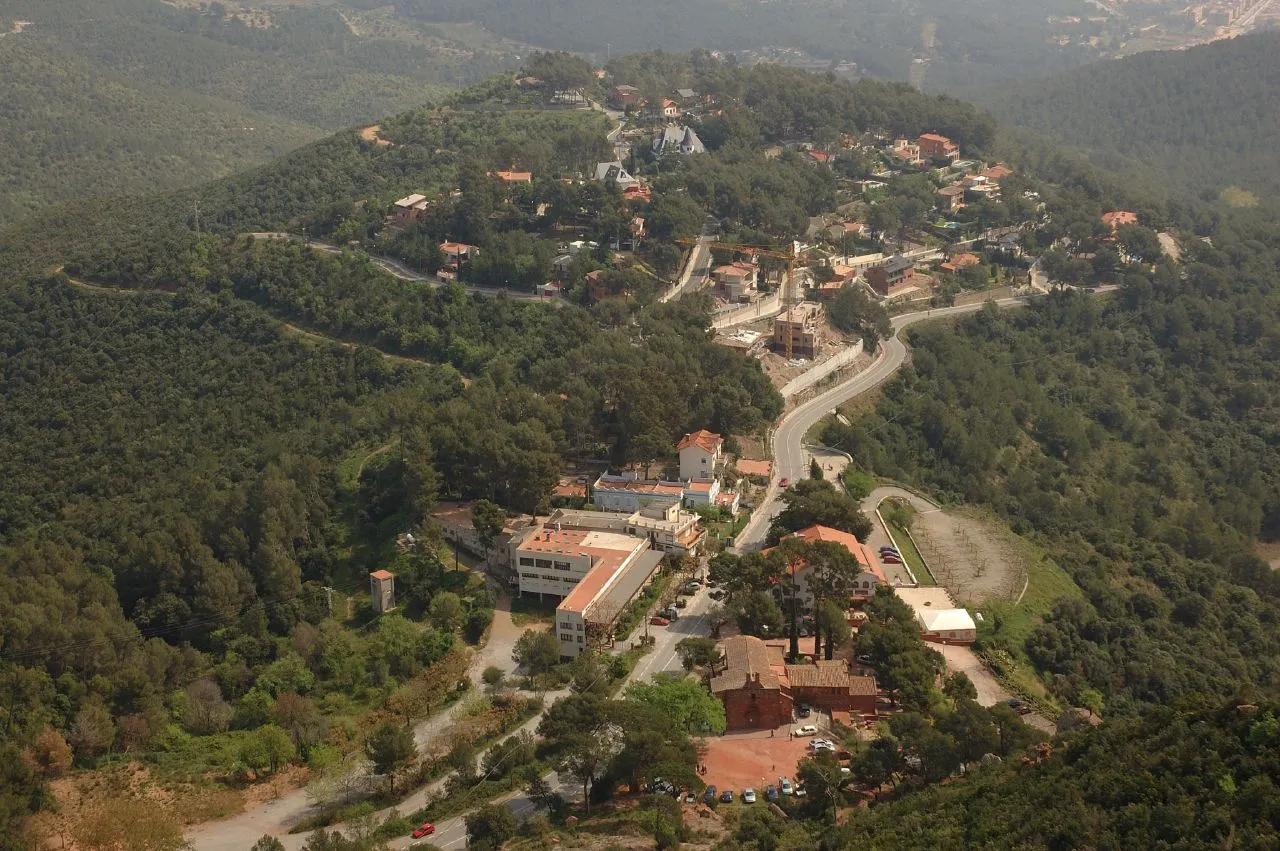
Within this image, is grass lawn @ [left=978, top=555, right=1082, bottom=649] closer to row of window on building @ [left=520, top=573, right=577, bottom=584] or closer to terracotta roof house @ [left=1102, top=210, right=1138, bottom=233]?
row of window on building @ [left=520, top=573, right=577, bottom=584]

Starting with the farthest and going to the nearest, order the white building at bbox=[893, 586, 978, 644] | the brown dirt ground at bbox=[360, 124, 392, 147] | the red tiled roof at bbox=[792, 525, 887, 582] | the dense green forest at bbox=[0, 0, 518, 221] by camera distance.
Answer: the dense green forest at bbox=[0, 0, 518, 221]
the brown dirt ground at bbox=[360, 124, 392, 147]
the red tiled roof at bbox=[792, 525, 887, 582]
the white building at bbox=[893, 586, 978, 644]

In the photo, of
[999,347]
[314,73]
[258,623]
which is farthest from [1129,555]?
[314,73]

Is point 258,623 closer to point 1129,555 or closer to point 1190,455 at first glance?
point 1129,555

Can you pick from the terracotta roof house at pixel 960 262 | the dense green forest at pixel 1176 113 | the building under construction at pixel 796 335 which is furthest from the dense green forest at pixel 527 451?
the dense green forest at pixel 1176 113

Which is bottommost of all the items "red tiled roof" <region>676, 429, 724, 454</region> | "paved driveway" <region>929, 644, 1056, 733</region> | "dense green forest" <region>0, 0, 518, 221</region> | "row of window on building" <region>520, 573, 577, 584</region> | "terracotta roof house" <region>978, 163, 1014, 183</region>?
"dense green forest" <region>0, 0, 518, 221</region>

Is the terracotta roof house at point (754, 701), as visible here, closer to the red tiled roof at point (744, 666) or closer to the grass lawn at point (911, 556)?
the red tiled roof at point (744, 666)

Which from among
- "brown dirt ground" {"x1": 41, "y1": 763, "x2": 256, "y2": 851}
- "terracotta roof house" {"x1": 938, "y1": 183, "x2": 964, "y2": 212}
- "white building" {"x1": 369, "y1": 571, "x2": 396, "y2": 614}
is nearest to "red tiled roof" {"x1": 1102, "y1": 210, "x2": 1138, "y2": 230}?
"terracotta roof house" {"x1": 938, "y1": 183, "x2": 964, "y2": 212}
